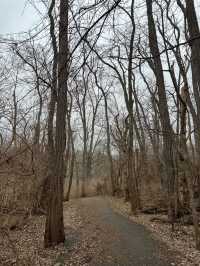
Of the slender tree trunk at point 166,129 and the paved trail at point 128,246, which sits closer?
the paved trail at point 128,246

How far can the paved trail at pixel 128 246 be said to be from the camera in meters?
7.13

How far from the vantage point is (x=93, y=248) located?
8.34 m

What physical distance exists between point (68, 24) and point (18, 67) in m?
13.3

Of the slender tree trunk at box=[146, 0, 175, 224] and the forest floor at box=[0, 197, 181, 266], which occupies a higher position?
the slender tree trunk at box=[146, 0, 175, 224]

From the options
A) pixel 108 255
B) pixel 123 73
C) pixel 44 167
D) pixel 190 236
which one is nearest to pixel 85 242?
pixel 108 255

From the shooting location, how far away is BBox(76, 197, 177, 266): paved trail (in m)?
7.13

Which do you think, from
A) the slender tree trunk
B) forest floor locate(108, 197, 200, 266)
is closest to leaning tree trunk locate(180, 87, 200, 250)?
forest floor locate(108, 197, 200, 266)

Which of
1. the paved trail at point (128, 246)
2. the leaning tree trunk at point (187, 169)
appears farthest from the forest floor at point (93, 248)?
the leaning tree trunk at point (187, 169)

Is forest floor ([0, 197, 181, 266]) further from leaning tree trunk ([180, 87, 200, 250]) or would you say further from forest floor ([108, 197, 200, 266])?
leaning tree trunk ([180, 87, 200, 250])

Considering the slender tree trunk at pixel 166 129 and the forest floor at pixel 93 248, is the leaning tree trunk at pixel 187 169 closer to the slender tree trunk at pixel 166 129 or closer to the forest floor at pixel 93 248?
the forest floor at pixel 93 248

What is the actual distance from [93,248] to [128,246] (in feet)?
2.83

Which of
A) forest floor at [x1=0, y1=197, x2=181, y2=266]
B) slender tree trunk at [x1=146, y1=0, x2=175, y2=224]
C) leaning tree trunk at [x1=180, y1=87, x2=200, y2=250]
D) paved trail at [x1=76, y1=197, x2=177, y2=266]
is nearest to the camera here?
paved trail at [x1=76, y1=197, x2=177, y2=266]

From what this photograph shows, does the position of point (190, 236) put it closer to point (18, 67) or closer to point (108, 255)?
point (108, 255)

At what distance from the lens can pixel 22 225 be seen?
12344mm
